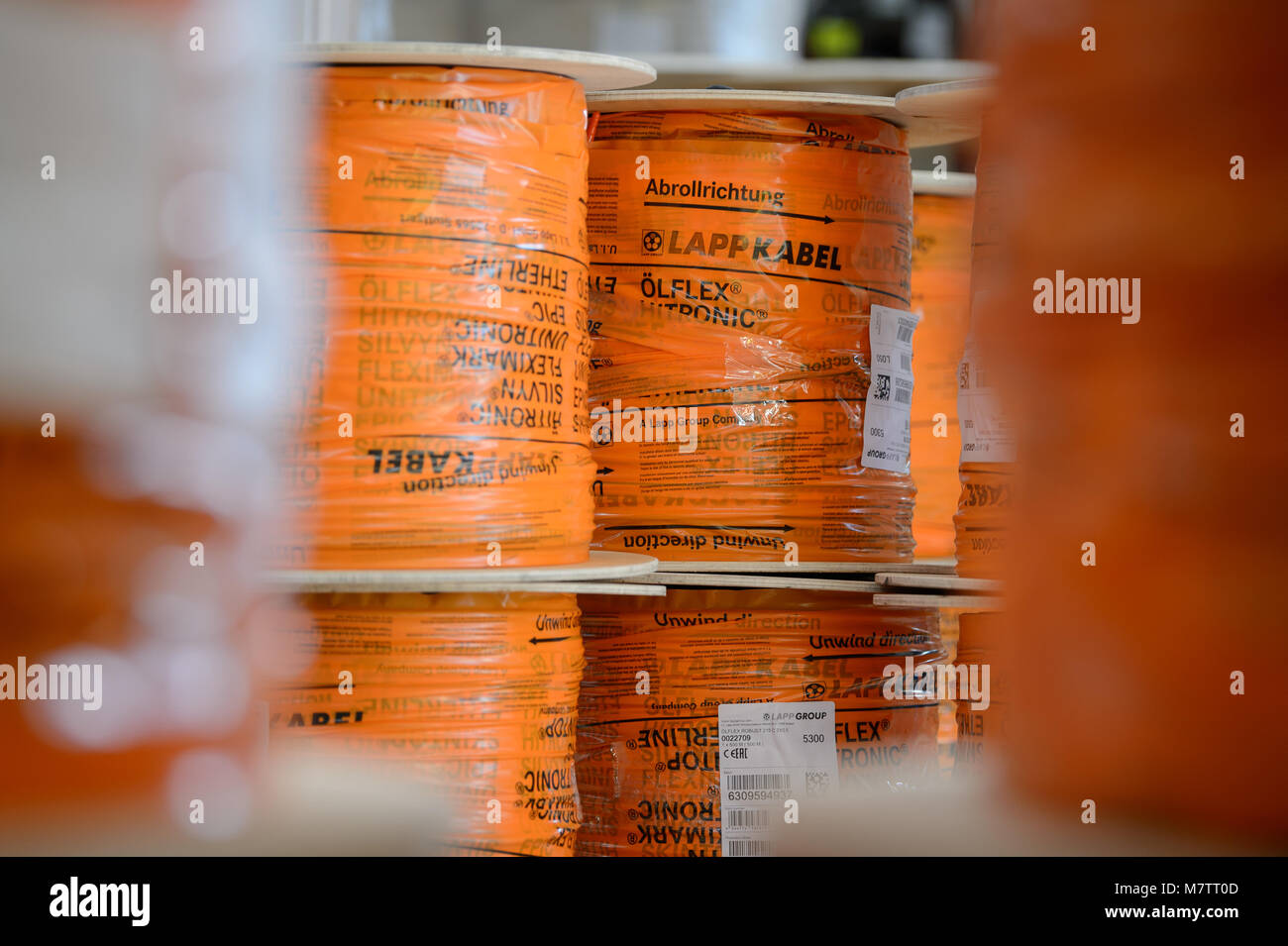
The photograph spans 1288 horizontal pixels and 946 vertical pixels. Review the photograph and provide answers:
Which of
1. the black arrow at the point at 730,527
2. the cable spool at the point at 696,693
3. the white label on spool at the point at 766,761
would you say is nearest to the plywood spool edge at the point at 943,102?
the black arrow at the point at 730,527

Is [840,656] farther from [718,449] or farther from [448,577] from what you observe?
[448,577]

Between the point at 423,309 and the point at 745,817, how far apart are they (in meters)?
1.25

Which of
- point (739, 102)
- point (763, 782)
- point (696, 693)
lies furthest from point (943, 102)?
point (763, 782)

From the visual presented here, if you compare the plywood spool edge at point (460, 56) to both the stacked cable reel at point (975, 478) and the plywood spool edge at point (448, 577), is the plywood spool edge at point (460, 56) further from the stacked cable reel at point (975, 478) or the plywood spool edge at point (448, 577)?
the plywood spool edge at point (448, 577)

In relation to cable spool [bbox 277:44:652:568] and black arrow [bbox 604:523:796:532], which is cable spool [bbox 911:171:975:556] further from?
cable spool [bbox 277:44:652:568]

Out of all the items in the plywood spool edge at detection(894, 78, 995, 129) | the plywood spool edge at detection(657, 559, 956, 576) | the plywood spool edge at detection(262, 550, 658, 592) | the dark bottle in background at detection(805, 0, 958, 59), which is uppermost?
the dark bottle in background at detection(805, 0, 958, 59)

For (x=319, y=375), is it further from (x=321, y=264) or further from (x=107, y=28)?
(x=107, y=28)

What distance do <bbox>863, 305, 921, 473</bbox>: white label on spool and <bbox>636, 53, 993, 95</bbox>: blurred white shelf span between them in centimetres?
147

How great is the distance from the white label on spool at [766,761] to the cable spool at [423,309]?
0.68 metres

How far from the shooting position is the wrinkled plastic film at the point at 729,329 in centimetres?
251

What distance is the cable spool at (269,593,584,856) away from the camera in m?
1.93

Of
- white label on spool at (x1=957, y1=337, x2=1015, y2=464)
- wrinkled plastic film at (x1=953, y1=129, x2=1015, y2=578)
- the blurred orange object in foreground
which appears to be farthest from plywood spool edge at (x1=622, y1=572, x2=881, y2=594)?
the blurred orange object in foreground

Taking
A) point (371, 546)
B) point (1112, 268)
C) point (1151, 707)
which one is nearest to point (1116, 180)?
point (1112, 268)

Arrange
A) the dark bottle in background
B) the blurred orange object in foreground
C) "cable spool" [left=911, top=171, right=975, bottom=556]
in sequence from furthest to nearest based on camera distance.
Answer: the dark bottle in background → "cable spool" [left=911, top=171, right=975, bottom=556] → the blurred orange object in foreground
